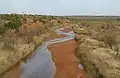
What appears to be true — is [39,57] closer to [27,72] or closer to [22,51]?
[22,51]

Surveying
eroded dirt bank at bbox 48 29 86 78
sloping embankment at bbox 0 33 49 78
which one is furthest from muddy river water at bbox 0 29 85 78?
sloping embankment at bbox 0 33 49 78

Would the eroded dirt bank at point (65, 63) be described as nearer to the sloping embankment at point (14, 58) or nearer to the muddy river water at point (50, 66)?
the muddy river water at point (50, 66)

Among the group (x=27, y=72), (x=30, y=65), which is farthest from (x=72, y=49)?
(x=27, y=72)

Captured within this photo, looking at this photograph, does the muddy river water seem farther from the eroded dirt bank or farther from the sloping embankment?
the sloping embankment

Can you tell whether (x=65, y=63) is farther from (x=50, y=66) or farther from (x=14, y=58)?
(x=14, y=58)

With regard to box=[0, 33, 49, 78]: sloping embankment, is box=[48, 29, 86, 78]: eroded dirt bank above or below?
below

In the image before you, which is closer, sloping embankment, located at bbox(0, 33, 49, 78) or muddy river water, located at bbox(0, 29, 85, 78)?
muddy river water, located at bbox(0, 29, 85, 78)

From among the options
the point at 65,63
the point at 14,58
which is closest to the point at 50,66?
the point at 65,63

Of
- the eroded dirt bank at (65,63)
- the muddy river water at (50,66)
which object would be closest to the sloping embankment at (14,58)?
the muddy river water at (50,66)

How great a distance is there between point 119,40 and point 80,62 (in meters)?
8.76

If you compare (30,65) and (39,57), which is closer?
(30,65)

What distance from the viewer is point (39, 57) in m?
31.5

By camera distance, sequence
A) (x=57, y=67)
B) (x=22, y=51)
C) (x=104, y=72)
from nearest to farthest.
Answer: (x=104, y=72)
(x=57, y=67)
(x=22, y=51)

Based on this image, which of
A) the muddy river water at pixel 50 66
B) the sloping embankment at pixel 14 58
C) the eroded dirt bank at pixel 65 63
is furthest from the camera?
the sloping embankment at pixel 14 58
